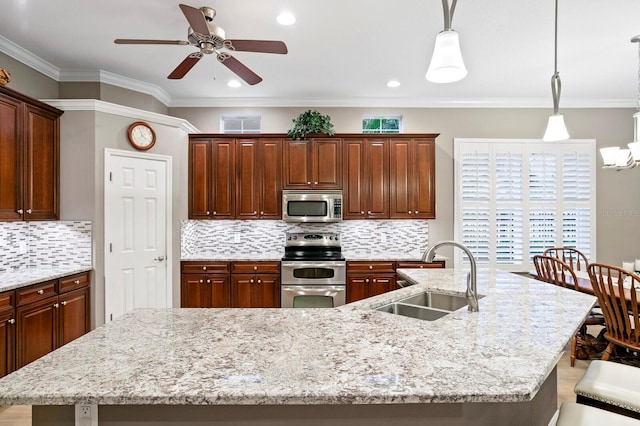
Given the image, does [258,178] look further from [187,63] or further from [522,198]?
[522,198]

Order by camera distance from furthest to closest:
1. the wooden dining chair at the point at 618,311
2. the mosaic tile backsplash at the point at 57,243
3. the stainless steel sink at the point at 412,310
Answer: the mosaic tile backsplash at the point at 57,243 → the wooden dining chair at the point at 618,311 → the stainless steel sink at the point at 412,310

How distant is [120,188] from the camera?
148 inches

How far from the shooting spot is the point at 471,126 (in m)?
4.87

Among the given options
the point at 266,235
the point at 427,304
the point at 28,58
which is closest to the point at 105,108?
the point at 28,58

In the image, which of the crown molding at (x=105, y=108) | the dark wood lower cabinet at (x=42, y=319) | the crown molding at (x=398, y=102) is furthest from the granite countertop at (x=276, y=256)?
the crown molding at (x=398, y=102)

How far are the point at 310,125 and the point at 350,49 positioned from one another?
1.22 metres

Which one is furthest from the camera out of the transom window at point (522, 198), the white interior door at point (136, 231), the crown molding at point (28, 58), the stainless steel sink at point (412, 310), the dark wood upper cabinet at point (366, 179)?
the transom window at point (522, 198)

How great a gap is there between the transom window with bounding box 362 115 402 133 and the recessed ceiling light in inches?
86.7

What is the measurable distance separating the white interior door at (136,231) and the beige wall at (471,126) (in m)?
1.22

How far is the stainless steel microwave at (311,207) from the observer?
14.6 ft

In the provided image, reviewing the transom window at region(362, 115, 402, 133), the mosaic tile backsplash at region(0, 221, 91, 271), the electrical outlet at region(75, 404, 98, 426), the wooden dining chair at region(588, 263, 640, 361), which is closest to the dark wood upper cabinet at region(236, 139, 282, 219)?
the transom window at region(362, 115, 402, 133)

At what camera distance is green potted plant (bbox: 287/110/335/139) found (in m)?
4.46

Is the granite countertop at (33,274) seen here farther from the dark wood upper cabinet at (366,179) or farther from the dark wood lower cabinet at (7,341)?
the dark wood upper cabinet at (366,179)

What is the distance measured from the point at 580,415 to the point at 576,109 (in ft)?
16.0
